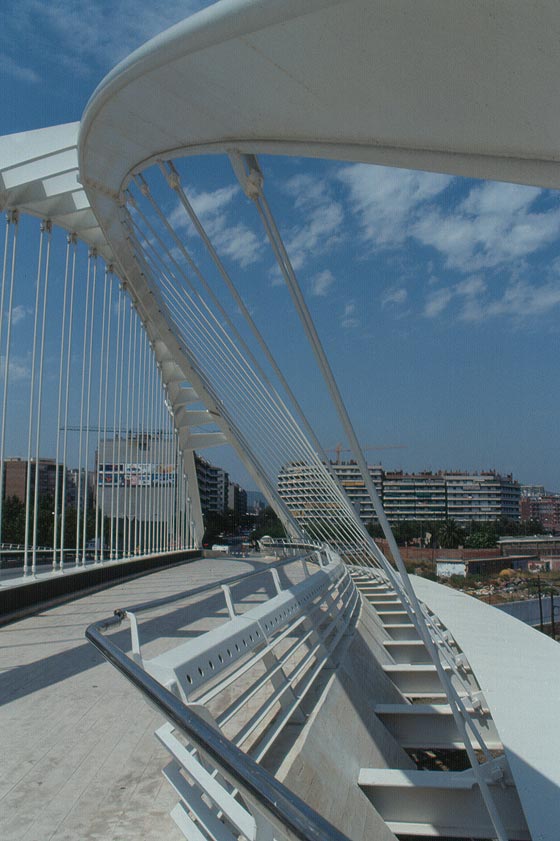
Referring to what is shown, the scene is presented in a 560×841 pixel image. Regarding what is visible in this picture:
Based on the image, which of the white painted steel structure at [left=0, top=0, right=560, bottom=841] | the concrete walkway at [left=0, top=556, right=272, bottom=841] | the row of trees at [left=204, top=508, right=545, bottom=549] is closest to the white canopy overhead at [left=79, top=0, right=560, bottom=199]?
the white painted steel structure at [left=0, top=0, right=560, bottom=841]

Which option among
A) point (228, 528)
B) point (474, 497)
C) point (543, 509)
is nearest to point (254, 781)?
point (228, 528)

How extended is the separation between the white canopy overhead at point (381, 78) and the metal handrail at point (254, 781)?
8.53ft

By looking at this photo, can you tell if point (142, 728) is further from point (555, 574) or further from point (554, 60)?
point (555, 574)

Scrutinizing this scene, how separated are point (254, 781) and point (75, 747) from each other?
2990 mm

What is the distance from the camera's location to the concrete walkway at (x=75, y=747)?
10.0ft

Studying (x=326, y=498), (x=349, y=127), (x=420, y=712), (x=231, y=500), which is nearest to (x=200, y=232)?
(x=349, y=127)

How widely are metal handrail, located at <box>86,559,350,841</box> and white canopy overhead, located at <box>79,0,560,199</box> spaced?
2.60 meters

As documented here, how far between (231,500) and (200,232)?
142m

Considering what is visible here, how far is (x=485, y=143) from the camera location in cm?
321

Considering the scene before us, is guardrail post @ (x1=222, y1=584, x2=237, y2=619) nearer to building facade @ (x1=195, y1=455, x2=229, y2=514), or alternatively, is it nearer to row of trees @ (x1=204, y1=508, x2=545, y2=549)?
row of trees @ (x1=204, y1=508, x2=545, y2=549)

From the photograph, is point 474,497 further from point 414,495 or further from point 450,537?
point 450,537

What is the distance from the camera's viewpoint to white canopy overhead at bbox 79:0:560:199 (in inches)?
105

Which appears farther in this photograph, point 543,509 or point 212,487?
point 543,509

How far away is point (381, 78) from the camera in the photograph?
321 centimetres
